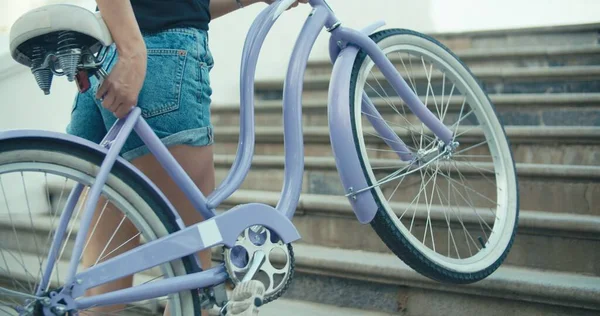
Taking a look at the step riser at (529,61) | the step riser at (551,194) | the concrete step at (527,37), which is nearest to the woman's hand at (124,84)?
the step riser at (551,194)

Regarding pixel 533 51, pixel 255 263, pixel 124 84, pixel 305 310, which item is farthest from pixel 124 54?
pixel 533 51

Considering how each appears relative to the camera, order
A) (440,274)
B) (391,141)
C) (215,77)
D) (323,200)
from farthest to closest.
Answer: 1. (215,77)
2. (323,200)
3. (391,141)
4. (440,274)

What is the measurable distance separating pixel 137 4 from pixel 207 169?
318 millimetres

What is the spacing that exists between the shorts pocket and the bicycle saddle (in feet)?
0.30

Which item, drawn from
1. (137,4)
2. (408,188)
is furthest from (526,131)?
(137,4)

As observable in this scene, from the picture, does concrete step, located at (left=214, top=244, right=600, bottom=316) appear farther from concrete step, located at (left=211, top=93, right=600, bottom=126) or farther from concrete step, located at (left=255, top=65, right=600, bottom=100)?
concrete step, located at (left=255, top=65, right=600, bottom=100)

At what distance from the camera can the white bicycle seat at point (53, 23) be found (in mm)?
940

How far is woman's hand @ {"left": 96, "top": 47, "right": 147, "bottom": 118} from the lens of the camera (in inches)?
39.2

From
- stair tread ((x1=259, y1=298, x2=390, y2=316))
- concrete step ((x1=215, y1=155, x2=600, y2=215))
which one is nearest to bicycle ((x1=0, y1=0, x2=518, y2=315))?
concrete step ((x1=215, y1=155, x2=600, y2=215))

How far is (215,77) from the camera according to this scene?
3.19 m

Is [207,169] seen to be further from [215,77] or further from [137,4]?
[215,77]

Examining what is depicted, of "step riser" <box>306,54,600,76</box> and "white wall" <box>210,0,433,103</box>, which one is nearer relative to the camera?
"step riser" <box>306,54,600,76</box>

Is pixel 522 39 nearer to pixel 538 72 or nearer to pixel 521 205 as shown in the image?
pixel 538 72

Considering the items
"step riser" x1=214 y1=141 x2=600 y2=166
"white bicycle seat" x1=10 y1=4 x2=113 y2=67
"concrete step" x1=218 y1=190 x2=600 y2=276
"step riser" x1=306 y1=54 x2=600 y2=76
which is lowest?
"concrete step" x1=218 y1=190 x2=600 y2=276
